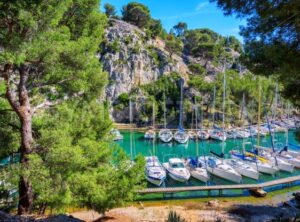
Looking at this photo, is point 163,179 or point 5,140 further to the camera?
point 163,179

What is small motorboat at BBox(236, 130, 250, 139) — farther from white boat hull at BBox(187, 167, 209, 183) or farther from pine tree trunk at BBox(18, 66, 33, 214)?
pine tree trunk at BBox(18, 66, 33, 214)

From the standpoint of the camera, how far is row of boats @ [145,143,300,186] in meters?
21.8

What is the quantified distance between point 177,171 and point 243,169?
5889mm

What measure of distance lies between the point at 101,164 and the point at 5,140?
335 centimetres

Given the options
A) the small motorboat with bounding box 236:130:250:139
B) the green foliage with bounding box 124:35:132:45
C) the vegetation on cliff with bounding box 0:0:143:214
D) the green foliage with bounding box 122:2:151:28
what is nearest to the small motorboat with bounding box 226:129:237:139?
the small motorboat with bounding box 236:130:250:139

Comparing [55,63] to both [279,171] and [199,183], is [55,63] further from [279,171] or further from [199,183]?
[279,171]

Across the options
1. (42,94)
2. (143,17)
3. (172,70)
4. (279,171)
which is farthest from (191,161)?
(143,17)

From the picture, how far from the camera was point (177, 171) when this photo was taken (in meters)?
22.6

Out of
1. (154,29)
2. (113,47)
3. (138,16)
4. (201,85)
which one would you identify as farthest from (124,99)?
(138,16)

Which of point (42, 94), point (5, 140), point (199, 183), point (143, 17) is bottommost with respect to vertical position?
point (199, 183)

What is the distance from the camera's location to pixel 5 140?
26.6 ft

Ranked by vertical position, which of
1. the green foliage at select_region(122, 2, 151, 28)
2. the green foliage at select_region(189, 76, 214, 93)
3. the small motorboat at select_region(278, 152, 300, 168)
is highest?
the green foliage at select_region(122, 2, 151, 28)

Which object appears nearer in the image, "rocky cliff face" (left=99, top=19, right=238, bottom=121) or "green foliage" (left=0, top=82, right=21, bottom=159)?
"green foliage" (left=0, top=82, right=21, bottom=159)

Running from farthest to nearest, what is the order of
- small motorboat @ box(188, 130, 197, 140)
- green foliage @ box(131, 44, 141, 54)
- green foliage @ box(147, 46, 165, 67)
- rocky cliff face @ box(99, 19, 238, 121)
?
green foliage @ box(147, 46, 165, 67) → green foliage @ box(131, 44, 141, 54) → rocky cliff face @ box(99, 19, 238, 121) → small motorboat @ box(188, 130, 197, 140)
